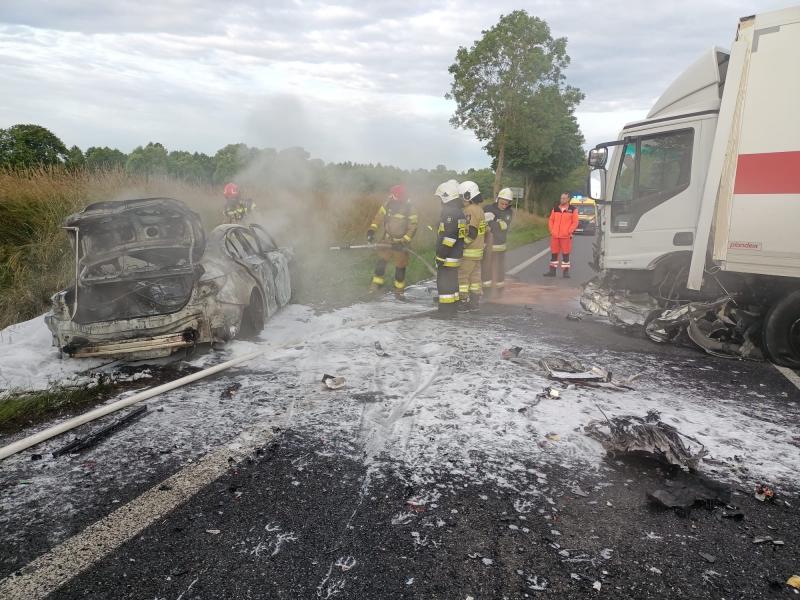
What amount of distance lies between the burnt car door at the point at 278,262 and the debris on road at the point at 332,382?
275 centimetres

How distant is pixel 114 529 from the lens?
264 cm

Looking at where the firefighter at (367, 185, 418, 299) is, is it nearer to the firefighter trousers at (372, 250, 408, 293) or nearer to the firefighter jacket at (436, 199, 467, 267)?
the firefighter trousers at (372, 250, 408, 293)

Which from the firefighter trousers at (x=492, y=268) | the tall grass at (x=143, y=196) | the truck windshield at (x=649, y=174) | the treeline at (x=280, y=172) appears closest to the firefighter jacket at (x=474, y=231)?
the firefighter trousers at (x=492, y=268)

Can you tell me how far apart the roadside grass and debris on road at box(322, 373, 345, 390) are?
5.88 ft

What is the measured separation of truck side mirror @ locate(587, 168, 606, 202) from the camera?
22.0ft

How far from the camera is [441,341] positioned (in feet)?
20.9

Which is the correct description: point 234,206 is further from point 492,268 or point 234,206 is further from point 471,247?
point 471,247

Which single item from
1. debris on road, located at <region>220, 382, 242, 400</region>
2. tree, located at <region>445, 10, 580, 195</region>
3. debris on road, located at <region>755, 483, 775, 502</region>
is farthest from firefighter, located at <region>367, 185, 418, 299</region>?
tree, located at <region>445, 10, 580, 195</region>

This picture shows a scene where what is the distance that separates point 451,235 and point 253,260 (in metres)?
2.71

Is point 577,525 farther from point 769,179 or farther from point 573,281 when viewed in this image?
point 573,281

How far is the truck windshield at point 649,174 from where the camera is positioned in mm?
6055

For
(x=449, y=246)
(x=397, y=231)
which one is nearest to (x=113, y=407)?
(x=449, y=246)

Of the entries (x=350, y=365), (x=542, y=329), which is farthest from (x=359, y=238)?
(x=350, y=365)

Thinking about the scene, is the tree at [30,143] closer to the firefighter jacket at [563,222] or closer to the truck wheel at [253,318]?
the firefighter jacket at [563,222]
